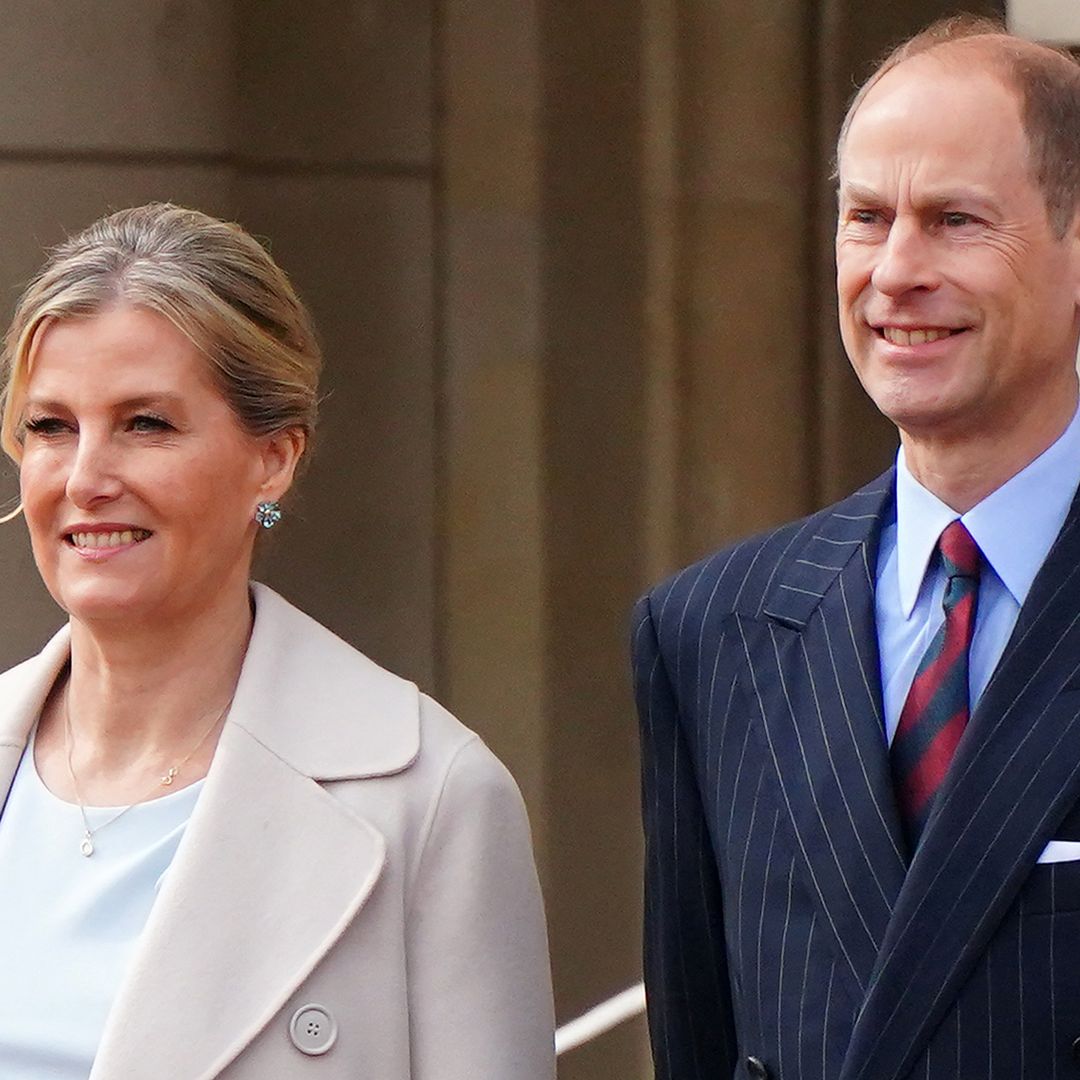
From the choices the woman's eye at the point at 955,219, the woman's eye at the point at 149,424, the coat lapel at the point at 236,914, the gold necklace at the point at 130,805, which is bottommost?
the coat lapel at the point at 236,914

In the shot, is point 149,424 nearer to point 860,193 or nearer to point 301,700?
point 301,700

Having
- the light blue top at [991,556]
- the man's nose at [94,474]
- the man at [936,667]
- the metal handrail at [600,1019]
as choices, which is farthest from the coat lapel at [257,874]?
the metal handrail at [600,1019]

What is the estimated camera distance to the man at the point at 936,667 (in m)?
2.17

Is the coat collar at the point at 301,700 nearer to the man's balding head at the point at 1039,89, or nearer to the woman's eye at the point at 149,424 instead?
the woman's eye at the point at 149,424

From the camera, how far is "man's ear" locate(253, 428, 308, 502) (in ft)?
9.01

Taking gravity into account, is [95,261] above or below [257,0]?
below

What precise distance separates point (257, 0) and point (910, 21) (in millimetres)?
1353

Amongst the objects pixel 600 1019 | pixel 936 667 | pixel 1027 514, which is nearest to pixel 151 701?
pixel 936 667

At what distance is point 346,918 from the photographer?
2527 mm

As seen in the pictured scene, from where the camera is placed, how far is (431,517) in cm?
467

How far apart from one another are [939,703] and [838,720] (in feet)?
0.42

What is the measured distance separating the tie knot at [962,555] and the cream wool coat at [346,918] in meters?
0.64

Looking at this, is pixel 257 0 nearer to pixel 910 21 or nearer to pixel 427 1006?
pixel 910 21

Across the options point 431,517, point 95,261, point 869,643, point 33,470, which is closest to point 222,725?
point 33,470
